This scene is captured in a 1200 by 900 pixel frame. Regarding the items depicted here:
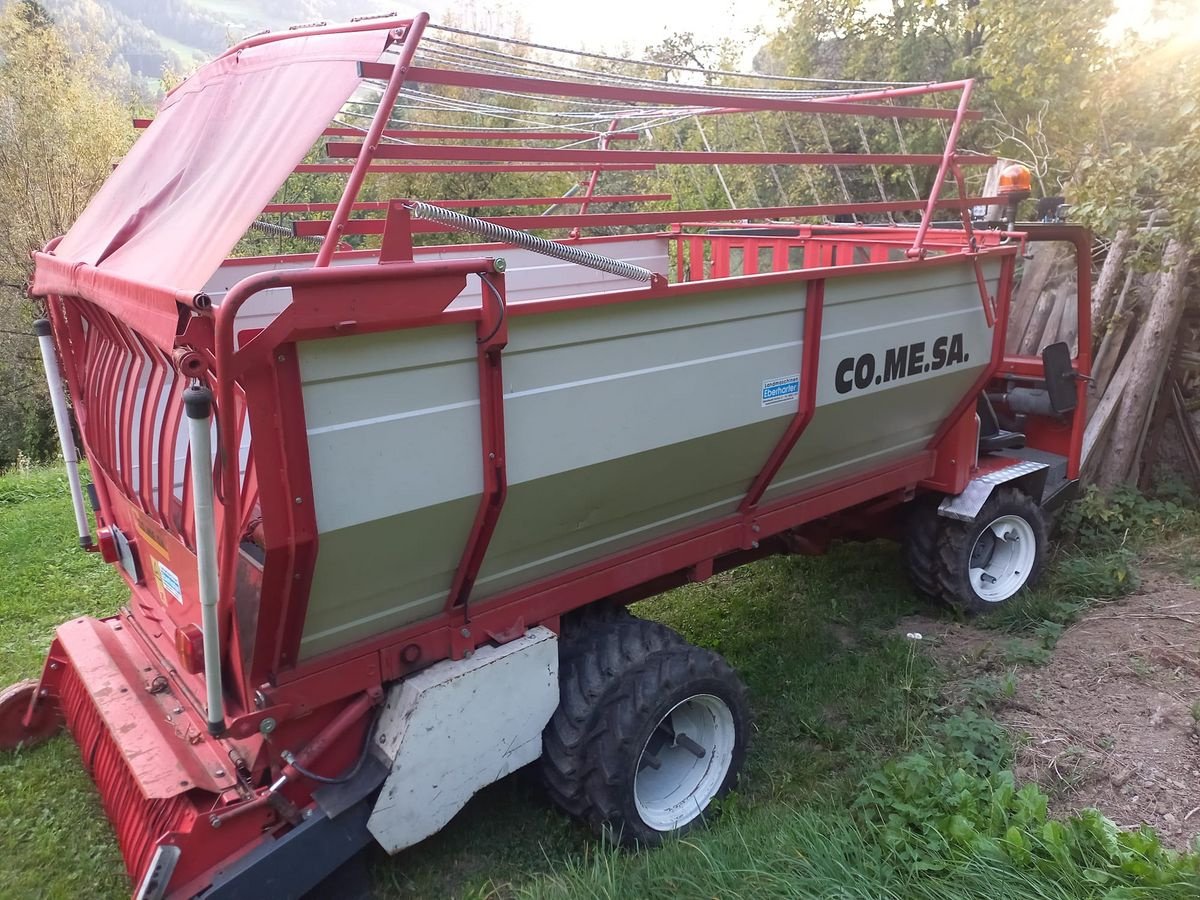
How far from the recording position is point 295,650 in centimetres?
220

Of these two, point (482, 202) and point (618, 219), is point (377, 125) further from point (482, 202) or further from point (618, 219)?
point (482, 202)

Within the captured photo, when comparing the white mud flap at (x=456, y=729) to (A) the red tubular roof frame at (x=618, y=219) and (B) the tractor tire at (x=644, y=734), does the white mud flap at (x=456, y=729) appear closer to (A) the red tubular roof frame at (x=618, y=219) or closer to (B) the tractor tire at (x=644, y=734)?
(B) the tractor tire at (x=644, y=734)

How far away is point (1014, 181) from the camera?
13.5 feet

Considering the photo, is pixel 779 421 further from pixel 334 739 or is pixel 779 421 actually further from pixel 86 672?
pixel 86 672

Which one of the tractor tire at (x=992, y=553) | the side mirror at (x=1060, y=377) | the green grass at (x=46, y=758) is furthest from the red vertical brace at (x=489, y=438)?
the side mirror at (x=1060, y=377)

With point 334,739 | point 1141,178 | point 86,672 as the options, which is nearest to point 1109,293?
point 1141,178

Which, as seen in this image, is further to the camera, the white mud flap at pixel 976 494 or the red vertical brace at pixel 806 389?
the white mud flap at pixel 976 494

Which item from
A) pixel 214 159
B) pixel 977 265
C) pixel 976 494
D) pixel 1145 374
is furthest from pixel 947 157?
pixel 1145 374

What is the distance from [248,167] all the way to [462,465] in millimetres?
927

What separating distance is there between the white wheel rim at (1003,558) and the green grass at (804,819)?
15 cm

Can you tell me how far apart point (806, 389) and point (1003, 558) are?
218 cm

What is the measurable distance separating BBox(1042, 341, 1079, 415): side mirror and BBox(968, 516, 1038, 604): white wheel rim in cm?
61

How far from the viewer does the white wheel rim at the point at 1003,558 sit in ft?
14.3

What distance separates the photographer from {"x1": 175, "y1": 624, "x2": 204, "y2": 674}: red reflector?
2252 millimetres
